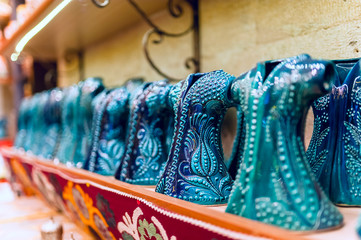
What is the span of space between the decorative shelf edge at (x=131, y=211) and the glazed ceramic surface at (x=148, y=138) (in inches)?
2.2

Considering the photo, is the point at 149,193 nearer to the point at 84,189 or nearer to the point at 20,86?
the point at 84,189

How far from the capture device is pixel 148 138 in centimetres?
88

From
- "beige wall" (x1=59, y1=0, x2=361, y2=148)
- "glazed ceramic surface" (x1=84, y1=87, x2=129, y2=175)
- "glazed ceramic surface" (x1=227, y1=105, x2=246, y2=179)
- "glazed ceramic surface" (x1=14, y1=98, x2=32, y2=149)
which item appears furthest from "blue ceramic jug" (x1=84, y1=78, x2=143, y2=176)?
"glazed ceramic surface" (x1=14, y1=98, x2=32, y2=149)

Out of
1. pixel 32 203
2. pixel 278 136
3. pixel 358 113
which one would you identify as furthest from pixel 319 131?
pixel 32 203

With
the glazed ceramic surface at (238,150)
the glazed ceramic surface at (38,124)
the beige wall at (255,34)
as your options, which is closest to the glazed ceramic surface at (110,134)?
the beige wall at (255,34)

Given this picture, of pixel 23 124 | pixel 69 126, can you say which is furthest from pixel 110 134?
pixel 23 124

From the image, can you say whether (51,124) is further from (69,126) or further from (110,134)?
(110,134)

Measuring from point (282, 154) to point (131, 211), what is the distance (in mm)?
327

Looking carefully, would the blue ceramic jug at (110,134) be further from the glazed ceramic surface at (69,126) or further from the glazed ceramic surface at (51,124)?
the glazed ceramic surface at (51,124)

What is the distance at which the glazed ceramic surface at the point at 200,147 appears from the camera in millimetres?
663

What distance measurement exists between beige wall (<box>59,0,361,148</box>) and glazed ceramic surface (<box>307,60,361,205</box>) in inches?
5.2

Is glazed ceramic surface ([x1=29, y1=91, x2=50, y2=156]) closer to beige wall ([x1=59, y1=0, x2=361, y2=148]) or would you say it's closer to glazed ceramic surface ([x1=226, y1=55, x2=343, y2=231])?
beige wall ([x1=59, y1=0, x2=361, y2=148])

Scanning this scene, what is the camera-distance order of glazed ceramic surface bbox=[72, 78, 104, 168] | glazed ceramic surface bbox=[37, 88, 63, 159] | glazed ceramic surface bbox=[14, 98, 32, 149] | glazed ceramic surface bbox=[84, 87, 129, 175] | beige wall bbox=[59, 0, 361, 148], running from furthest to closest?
glazed ceramic surface bbox=[14, 98, 32, 149] → glazed ceramic surface bbox=[37, 88, 63, 159] → glazed ceramic surface bbox=[72, 78, 104, 168] → glazed ceramic surface bbox=[84, 87, 129, 175] → beige wall bbox=[59, 0, 361, 148]

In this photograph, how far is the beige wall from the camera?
75cm
